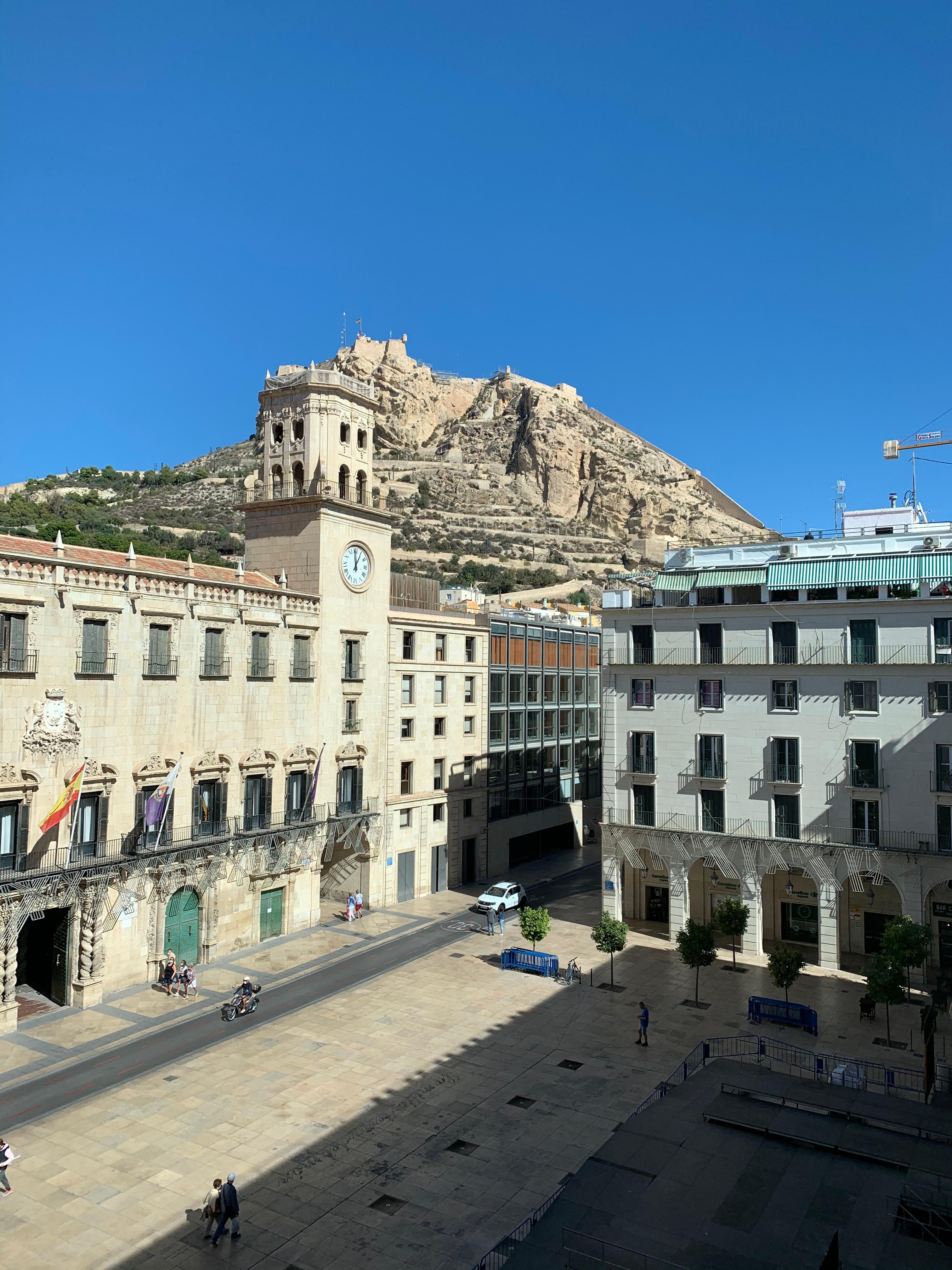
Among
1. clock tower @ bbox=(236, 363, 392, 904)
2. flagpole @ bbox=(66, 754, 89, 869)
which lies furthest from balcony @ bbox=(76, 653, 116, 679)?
clock tower @ bbox=(236, 363, 392, 904)

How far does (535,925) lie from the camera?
4009 centimetres

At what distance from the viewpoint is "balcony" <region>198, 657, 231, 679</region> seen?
132 ft

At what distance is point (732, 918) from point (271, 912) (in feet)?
74.0

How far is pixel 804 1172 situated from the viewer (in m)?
18.9

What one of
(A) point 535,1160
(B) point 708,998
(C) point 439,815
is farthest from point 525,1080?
(C) point 439,815

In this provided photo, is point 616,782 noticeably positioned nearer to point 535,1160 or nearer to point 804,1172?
point 535,1160

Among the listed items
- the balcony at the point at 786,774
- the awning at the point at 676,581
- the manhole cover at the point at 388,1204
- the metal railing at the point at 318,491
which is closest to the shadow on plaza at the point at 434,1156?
the manhole cover at the point at 388,1204

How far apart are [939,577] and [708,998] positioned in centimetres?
2100

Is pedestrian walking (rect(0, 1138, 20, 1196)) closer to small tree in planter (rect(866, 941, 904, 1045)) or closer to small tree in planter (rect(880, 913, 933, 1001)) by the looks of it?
small tree in planter (rect(866, 941, 904, 1045))

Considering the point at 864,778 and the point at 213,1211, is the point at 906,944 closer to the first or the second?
the point at 864,778

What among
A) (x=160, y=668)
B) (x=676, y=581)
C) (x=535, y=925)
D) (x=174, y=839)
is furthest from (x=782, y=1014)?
(x=160, y=668)

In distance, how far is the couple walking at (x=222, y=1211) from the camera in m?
20.1

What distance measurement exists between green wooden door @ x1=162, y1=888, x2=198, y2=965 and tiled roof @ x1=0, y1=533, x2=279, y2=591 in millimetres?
14144

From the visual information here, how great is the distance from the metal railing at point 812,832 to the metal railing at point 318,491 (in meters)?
22.0
